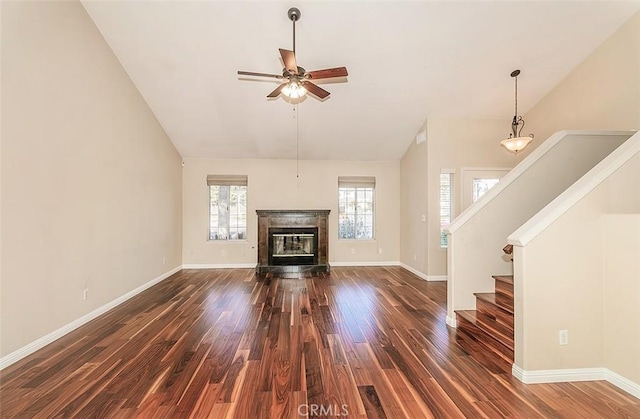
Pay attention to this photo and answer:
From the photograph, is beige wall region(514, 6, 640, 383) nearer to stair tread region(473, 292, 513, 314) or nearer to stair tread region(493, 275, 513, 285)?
stair tread region(473, 292, 513, 314)

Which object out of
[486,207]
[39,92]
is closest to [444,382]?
[486,207]

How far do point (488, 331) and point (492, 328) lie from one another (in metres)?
0.05

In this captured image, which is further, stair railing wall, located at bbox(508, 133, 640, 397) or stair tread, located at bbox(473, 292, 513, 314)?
stair tread, located at bbox(473, 292, 513, 314)

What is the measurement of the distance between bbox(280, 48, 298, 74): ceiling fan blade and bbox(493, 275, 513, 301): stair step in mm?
3185

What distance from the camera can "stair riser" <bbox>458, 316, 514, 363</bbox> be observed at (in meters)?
2.50

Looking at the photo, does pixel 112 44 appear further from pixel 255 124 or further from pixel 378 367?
pixel 378 367

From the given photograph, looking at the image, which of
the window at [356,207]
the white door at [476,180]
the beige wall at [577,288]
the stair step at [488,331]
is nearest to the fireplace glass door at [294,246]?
the window at [356,207]

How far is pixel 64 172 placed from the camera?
3.00 metres

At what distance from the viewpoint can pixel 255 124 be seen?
5.37 m

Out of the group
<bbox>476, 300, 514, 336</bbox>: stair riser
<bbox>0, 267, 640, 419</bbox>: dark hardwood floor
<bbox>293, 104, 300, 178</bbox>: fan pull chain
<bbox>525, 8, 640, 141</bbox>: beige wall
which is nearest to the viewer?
<bbox>0, 267, 640, 419</bbox>: dark hardwood floor

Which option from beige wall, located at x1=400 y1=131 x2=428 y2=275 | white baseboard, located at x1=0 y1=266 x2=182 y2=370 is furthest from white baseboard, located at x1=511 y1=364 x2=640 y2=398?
white baseboard, located at x1=0 y1=266 x2=182 y2=370

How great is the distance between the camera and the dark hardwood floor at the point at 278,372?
1.86m

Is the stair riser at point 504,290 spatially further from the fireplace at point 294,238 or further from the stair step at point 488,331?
the fireplace at point 294,238

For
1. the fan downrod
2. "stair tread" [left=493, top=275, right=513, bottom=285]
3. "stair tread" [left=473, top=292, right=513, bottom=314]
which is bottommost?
"stair tread" [left=473, top=292, right=513, bottom=314]
